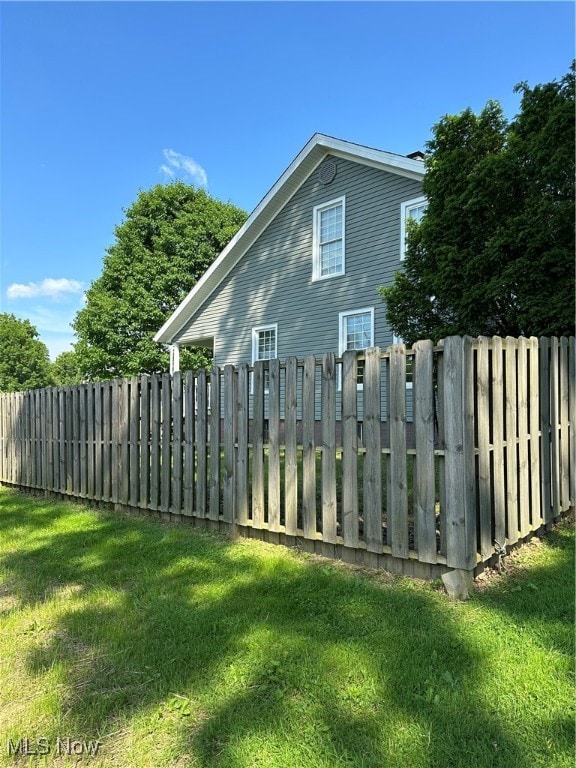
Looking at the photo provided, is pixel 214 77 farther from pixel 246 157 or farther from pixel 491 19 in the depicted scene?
pixel 491 19

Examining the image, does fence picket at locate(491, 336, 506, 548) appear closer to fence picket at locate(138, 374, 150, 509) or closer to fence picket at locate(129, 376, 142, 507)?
fence picket at locate(138, 374, 150, 509)

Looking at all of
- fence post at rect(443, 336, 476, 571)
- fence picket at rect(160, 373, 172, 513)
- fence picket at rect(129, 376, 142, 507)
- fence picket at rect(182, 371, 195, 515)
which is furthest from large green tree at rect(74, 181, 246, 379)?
fence post at rect(443, 336, 476, 571)

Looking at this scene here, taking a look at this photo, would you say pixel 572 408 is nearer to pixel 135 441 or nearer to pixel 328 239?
pixel 135 441

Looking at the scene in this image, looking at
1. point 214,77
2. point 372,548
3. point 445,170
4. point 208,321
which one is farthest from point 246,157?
point 372,548

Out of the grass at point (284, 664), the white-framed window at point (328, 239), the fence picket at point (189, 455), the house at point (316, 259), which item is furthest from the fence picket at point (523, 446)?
the white-framed window at point (328, 239)

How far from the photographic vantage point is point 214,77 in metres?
11.2

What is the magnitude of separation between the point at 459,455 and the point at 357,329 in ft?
27.3

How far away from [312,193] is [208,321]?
510 centimetres

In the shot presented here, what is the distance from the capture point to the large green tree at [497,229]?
4.85 meters

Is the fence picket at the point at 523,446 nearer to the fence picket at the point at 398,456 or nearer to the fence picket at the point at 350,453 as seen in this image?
the fence picket at the point at 398,456

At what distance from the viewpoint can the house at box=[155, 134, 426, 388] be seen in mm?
10570

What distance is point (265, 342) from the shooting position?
1330cm

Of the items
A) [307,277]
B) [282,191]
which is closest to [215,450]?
[307,277]

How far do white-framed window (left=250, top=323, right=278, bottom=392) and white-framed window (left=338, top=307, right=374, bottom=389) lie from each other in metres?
2.27
